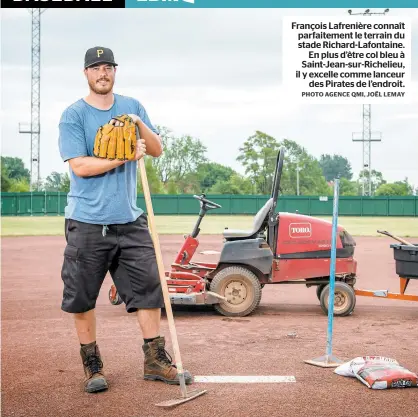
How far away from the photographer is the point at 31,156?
50250 millimetres

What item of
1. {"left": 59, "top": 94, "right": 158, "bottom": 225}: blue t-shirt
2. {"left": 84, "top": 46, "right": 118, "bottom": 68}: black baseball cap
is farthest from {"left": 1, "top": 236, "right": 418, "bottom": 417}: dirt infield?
{"left": 84, "top": 46, "right": 118, "bottom": 68}: black baseball cap

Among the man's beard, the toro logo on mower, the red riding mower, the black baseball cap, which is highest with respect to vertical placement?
the black baseball cap

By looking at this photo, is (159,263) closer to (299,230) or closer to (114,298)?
(299,230)

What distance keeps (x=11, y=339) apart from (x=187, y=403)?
2.75 meters

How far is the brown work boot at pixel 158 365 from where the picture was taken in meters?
5.33

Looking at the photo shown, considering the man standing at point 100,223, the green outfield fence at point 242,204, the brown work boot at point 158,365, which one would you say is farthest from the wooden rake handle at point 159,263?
the green outfield fence at point 242,204

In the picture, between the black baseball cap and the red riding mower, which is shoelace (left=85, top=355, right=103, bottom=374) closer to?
the black baseball cap

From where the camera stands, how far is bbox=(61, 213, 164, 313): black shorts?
5180 millimetres

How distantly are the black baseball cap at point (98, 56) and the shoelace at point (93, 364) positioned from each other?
1.99m

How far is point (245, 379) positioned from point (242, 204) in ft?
169

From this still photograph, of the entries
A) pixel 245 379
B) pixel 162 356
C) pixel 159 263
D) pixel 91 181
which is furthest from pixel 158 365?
pixel 91 181

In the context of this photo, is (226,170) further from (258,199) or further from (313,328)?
(313,328)

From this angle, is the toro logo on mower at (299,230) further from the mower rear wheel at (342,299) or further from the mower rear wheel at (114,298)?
the mower rear wheel at (114,298)

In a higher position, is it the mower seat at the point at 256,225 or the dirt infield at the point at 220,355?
the mower seat at the point at 256,225
